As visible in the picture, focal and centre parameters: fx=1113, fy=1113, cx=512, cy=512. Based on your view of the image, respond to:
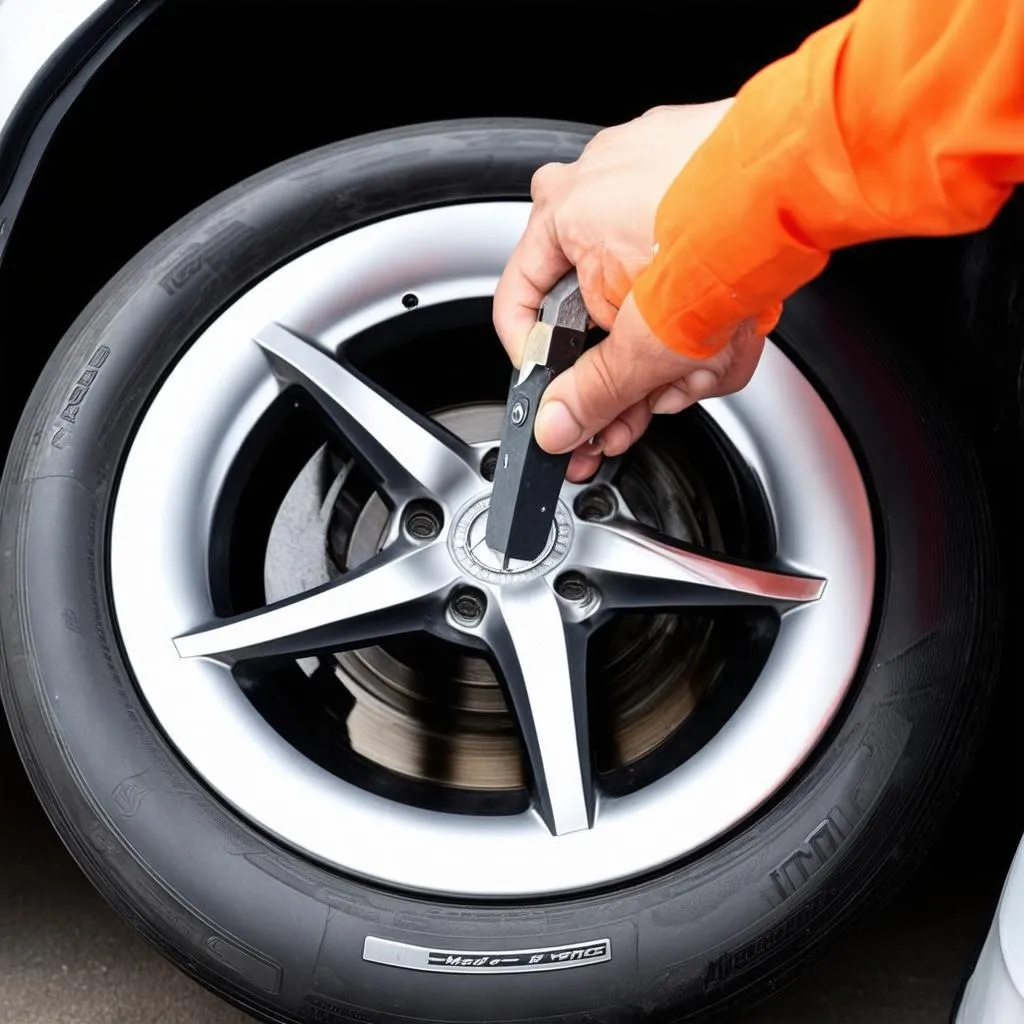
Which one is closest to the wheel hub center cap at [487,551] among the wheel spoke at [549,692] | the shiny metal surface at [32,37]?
the wheel spoke at [549,692]

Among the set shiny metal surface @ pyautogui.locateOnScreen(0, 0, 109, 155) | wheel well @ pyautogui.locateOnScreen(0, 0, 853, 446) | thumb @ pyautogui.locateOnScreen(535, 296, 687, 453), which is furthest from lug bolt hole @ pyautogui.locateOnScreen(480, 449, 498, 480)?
shiny metal surface @ pyautogui.locateOnScreen(0, 0, 109, 155)

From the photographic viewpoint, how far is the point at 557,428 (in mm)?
847

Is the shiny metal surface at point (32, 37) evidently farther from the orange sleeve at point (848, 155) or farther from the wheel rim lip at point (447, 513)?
the orange sleeve at point (848, 155)

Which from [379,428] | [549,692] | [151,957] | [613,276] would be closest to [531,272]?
[613,276]

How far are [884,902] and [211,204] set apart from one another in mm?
869

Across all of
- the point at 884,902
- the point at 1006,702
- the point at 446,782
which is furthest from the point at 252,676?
the point at 1006,702

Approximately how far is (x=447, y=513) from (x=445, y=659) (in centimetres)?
21

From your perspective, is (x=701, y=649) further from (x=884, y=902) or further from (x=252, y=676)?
(x=252, y=676)

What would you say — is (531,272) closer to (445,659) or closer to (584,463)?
(584,463)

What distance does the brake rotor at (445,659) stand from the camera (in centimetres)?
116

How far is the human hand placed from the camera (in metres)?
0.75

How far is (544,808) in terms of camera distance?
0.95 m

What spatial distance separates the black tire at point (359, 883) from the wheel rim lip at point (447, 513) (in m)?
0.02

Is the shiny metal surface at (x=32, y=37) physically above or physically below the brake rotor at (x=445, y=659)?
above
